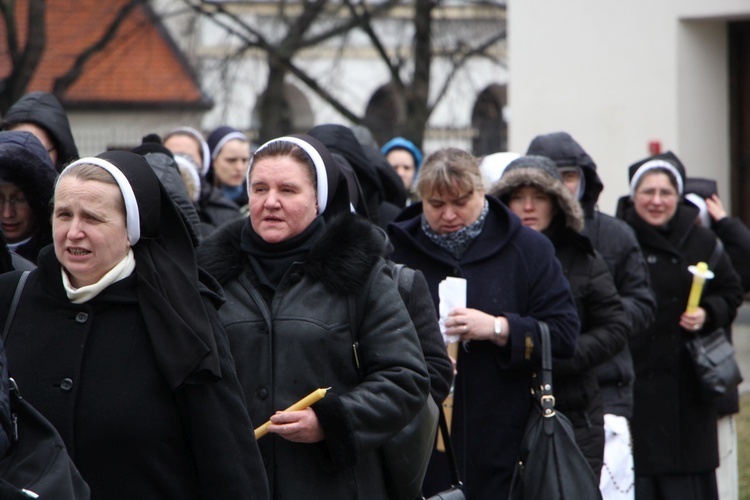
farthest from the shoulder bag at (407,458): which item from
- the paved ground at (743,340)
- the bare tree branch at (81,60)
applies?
the bare tree branch at (81,60)

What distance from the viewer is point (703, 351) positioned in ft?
22.5

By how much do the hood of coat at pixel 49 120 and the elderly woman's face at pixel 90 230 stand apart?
206 centimetres

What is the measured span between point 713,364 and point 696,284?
0.43m

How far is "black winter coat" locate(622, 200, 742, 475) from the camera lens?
22.4 feet

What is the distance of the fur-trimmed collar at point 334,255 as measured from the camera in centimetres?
389

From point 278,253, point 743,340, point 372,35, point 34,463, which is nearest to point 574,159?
point 278,253

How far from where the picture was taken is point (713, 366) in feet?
22.3

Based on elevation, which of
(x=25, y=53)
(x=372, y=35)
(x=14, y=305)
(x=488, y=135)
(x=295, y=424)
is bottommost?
(x=295, y=424)

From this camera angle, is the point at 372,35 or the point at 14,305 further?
the point at 372,35

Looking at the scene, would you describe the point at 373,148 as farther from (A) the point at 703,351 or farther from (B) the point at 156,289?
(B) the point at 156,289

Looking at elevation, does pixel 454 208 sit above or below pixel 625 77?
below

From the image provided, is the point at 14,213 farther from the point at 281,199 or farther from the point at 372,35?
the point at 372,35

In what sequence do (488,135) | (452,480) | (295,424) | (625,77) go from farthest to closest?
(488,135) < (625,77) < (452,480) < (295,424)

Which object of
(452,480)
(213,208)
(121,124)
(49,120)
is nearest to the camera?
(452,480)
